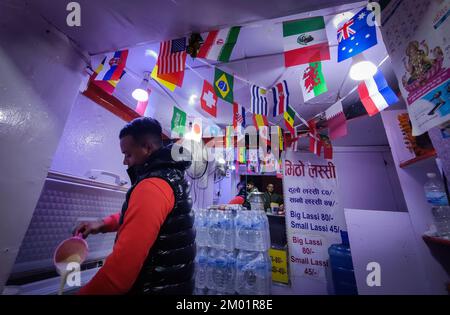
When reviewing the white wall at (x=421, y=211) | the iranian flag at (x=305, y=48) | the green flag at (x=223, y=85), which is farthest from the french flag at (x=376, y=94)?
the green flag at (x=223, y=85)

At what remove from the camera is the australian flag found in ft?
4.26

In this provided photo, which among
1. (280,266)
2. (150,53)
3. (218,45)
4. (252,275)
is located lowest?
(280,266)

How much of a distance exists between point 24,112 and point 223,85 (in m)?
1.80

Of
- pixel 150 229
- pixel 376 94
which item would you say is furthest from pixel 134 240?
pixel 376 94

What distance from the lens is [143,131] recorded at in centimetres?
138

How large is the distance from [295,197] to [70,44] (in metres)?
3.86

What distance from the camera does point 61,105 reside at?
1.39m

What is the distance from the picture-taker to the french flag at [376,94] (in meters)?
1.99

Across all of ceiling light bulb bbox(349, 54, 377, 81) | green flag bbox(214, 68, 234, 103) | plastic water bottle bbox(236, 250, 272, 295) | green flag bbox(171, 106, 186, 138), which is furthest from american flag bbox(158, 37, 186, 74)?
plastic water bottle bbox(236, 250, 272, 295)

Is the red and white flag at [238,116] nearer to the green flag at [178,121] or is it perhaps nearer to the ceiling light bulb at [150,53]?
Result: the green flag at [178,121]

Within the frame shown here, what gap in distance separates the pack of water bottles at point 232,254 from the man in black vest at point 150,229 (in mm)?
1592

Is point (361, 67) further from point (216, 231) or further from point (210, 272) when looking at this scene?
point (210, 272)
